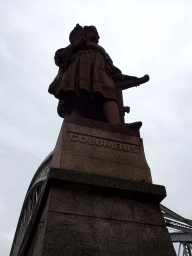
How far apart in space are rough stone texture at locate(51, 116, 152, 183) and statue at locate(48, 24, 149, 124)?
746 millimetres

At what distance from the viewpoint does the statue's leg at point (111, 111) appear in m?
5.73

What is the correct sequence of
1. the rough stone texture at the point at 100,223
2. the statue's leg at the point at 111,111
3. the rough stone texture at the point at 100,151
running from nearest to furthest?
the rough stone texture at the point at 100,223
the rough stone texture at the point at 100,151
the statue's leg at the point at 111,111

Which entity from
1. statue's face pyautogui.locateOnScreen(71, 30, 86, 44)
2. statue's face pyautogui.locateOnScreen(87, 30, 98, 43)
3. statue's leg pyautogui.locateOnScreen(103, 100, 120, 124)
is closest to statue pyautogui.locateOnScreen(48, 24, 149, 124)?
statue's leg pyautogui.locateOnScreen(103, 100, 120, 124)

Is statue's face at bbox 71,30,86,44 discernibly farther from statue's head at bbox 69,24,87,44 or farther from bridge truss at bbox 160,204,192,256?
bridge truss at bbox 160,204,192,256

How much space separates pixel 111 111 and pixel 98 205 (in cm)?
269

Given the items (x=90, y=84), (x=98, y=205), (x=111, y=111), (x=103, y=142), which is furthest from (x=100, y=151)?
(x=90, y=84)

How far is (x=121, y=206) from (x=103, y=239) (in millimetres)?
630

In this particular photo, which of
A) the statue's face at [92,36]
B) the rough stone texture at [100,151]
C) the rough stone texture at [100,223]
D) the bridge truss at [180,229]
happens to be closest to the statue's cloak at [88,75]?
the statue's face at [92,36]

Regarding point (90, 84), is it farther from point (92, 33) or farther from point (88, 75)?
point (92, 33)

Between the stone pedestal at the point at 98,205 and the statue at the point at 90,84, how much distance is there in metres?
1.32

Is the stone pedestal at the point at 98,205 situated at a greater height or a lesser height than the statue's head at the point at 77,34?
lesser

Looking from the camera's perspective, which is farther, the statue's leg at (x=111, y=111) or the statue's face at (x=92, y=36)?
the statue's face at (x=92, y=36)

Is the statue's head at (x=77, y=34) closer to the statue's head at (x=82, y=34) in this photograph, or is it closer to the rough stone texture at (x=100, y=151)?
the statue's head at (x=82, y=34)

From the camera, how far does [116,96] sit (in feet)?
21.5
